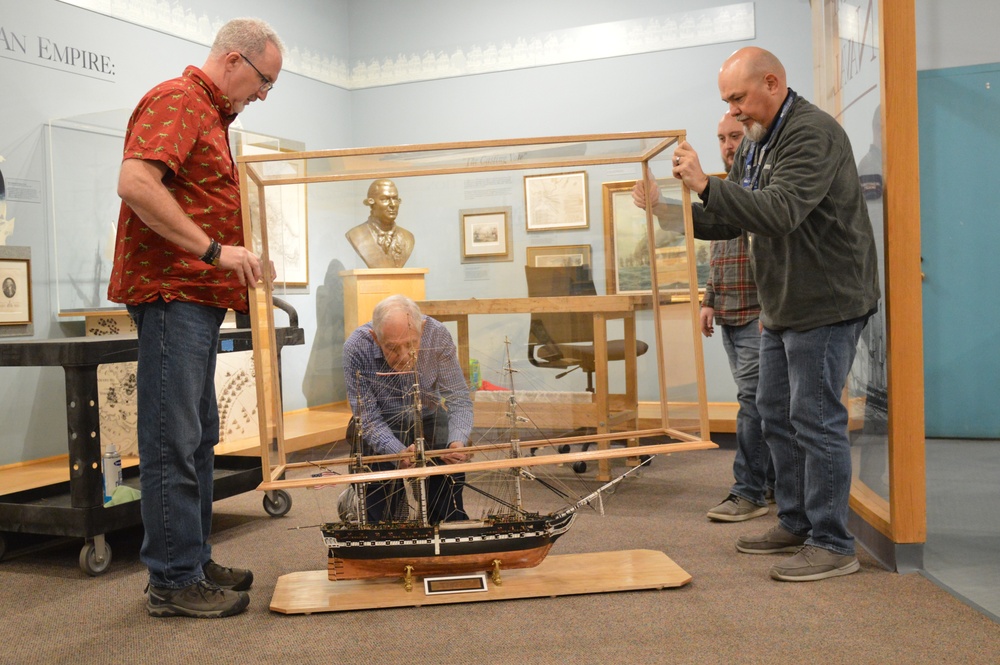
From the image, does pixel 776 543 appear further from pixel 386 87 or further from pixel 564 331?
pixel 386 87

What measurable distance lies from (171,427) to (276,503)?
1.64 m

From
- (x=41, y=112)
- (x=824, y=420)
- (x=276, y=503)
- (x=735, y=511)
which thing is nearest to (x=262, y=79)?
(x=824, y=420)

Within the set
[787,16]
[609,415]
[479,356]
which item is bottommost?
[609,415]

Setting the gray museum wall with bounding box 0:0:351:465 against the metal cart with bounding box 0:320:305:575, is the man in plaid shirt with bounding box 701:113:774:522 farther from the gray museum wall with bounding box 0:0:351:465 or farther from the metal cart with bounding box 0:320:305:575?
the gray museum wall with bounding box 0:0:351:465

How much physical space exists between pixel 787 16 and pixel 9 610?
6246 mm

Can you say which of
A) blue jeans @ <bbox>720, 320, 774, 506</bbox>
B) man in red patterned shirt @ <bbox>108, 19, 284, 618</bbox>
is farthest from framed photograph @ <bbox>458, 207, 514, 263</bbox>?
blue jeans @ <bbox>720, 320, 774, 506</bbox>

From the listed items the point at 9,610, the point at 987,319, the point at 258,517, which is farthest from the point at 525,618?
the point at 987,319

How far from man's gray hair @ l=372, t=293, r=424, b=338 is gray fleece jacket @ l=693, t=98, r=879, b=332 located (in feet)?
3.10

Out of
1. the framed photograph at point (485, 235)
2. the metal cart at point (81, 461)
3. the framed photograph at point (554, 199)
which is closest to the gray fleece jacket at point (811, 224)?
the framed photograph at point (554, 199)

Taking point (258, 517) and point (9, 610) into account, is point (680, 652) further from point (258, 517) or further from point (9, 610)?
point (258, 517)

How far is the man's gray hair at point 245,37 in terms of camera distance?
97.1 inches

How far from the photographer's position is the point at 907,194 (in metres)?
2.79

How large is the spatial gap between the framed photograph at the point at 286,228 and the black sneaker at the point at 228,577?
1.02m

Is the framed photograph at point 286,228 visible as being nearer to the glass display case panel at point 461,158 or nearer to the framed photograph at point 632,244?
the glass display case panel at point 461,158
